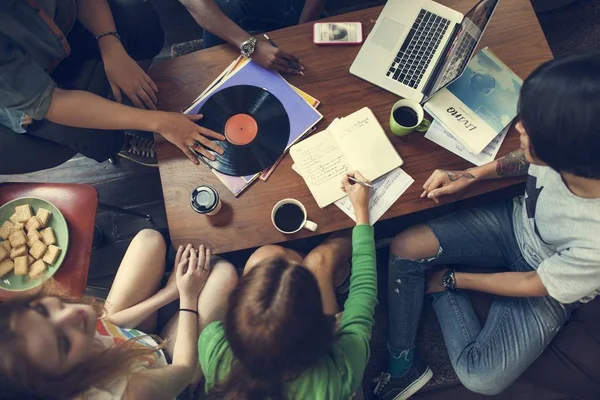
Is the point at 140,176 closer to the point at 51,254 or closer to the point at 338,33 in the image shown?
the point at 51,254

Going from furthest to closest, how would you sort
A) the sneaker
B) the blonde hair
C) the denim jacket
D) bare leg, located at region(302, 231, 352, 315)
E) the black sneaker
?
the sneaker < the black sneaker < bare leg, located at region(302, 231, 352, 315) < the denim jacket < the blonde hair

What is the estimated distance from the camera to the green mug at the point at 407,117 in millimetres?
1252

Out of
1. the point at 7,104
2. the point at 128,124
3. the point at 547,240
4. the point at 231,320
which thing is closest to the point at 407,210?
the point at 547,240

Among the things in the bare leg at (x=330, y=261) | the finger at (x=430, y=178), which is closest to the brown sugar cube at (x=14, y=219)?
the bare leg at (x=330, y=261)

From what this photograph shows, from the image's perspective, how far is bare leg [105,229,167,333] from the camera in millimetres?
1373

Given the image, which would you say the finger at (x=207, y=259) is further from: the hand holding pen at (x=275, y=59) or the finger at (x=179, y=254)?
the hand holding pen at (x=275, y=59)

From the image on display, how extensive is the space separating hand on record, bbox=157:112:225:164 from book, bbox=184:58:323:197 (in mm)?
62

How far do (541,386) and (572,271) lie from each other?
0.54 m

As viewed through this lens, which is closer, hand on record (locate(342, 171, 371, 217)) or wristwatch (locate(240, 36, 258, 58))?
hand on record (locate(342, 171, 371, 217))

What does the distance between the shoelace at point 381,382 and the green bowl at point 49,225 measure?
119 centimetres

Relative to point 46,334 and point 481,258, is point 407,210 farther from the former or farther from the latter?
point 46,334

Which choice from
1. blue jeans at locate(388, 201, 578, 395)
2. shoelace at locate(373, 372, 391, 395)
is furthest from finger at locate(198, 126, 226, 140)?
shoelace at locate(373, 372, 391, 395)

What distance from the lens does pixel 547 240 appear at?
4.06 feet

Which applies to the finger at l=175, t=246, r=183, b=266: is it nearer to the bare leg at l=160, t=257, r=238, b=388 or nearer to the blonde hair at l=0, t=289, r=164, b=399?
the bare leg at l=160, t=257, r=238, b=388
